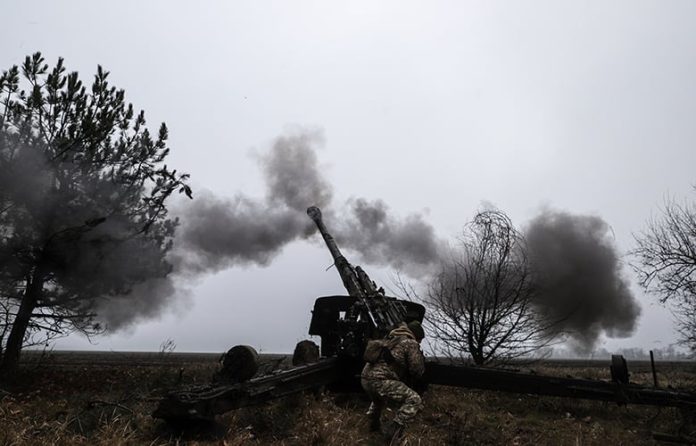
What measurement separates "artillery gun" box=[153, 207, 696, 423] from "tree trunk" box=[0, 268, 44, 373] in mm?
6471

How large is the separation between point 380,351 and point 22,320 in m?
9.22

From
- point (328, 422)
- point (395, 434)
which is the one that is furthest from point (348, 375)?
point (395, 434)

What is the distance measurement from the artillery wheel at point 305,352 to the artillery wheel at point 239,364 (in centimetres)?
397

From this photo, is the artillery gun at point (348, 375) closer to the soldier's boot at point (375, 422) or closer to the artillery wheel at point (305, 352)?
the artillery wheel at point (305, 352)

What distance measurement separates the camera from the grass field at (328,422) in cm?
507

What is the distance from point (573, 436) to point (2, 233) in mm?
11667

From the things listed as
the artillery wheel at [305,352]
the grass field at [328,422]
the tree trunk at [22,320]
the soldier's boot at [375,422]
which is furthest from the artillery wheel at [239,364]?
the tree trunk at [22,320]

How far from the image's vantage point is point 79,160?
11.4 metres

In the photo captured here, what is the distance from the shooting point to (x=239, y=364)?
18.8ft

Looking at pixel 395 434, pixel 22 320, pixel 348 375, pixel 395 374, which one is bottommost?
pixel 395 434

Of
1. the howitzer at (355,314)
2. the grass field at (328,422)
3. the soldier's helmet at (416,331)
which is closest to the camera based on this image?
the grass field at (328,422)

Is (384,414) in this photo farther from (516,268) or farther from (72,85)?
(72,85)

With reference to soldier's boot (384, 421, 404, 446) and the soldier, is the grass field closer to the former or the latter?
soldier's boot (384, 421, 404, 446)

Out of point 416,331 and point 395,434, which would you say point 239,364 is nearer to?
point 395,434
